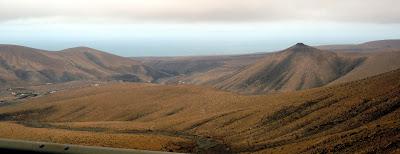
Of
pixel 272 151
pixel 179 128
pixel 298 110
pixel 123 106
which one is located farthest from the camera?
pixel 123 106

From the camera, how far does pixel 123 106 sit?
438 feet

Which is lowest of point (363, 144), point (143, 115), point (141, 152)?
point (143, 115)

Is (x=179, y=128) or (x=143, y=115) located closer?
(x=179, y=128)

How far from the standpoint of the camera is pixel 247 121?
8650 cm

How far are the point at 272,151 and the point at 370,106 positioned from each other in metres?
18.5

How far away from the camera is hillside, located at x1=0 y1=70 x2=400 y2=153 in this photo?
57.3 m

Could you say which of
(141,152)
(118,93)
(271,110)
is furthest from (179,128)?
(141,152)

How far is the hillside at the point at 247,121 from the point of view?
188ft

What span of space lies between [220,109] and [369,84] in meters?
34.8

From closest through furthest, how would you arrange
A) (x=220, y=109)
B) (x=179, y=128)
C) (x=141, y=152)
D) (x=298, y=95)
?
(x=141, y=152) < (x=179, y=128) < (x=298, y=95) < (x=220, y=109)

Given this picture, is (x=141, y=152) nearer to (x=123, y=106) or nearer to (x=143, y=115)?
(x=143, y=115)

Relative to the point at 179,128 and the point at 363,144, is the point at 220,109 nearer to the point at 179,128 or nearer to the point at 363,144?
the point at 179,128

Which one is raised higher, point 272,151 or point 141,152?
point 141,152

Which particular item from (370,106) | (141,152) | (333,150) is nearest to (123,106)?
(370,106)
